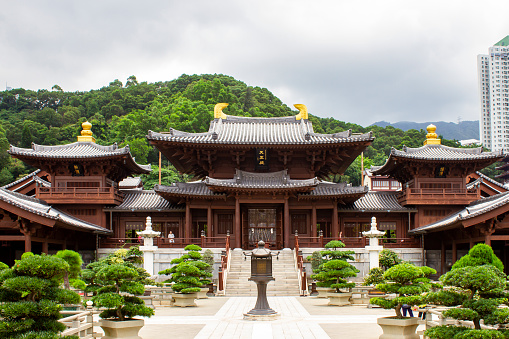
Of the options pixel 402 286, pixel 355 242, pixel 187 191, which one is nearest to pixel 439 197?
pixel 355 242

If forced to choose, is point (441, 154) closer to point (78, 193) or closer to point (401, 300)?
point (78, 193)

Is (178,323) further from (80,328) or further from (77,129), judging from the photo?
(77,129)

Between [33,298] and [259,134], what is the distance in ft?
93.9

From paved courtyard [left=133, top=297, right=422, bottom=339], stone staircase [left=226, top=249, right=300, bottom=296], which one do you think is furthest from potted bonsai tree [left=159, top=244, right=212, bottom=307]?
stone staircase [left=226, top=249, right=300, bottom=296]

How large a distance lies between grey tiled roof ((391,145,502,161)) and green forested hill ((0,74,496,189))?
37.8 metres

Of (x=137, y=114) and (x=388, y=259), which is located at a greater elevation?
(x=137, y=114)

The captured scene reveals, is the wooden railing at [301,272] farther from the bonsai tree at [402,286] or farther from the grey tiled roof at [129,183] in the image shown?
the grey tiled roof at [129,183]

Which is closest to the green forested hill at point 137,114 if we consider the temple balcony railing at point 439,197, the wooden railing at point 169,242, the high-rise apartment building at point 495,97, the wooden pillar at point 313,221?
the wooden railing at point 169,242

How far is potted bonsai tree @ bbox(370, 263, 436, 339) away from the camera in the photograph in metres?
13.8

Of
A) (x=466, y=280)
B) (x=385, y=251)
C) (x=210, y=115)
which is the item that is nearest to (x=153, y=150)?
(x=210, y=115)

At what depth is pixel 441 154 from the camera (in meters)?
37.2

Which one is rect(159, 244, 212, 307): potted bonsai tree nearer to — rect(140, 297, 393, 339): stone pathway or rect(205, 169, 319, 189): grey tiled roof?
rect(140, 297, 393, 339): stone pathway

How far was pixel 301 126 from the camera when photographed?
3997 cm

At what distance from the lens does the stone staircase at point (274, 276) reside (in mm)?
27828
